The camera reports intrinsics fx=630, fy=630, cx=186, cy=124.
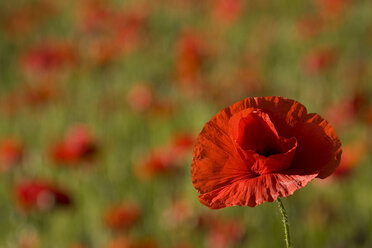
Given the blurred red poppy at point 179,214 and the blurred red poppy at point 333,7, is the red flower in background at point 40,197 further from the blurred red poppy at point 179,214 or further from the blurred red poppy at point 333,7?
the blurred red poppy at point 333,7

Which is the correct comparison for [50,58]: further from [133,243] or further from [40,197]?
[133,243]

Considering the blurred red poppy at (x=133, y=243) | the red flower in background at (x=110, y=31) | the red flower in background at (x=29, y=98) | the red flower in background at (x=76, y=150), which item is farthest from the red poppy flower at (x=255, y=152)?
the red flower in background at (x=110, y=31)

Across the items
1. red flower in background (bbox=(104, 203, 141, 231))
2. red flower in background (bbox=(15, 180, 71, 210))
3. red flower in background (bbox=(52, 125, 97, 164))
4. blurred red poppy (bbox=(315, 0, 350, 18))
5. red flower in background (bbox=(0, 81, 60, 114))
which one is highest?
blurred red poppy (bbox=(315, 0, 350, 18))

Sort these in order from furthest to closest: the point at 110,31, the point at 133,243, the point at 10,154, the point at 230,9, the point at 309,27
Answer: the point at 110,31 → the point at 230,9 → the point at 309,27 → the point at 10,154 → the point at 133,243

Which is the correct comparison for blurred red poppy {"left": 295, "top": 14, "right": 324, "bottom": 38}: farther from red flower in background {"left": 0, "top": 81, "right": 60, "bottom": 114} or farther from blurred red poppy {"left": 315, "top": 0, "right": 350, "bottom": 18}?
red flower in background {"left": 0, "top": 81, "right": 60, "bottom": 114}

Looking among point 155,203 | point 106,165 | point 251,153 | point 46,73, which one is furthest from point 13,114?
point 251,153

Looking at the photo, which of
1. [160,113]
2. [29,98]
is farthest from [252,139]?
[29,98]

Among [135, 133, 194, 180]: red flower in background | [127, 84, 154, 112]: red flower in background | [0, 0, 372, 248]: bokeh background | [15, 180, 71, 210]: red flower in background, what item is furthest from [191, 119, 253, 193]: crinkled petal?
[127, 84, 154, 112]: red flower in background
